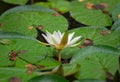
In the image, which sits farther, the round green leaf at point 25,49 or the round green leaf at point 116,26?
the round green leaf at point 116,26

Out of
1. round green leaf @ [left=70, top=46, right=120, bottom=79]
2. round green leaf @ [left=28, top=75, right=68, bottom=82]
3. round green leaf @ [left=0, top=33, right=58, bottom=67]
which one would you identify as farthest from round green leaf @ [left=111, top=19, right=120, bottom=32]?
round green leaf @ [left=28, top=75, right=68, bottom=82]

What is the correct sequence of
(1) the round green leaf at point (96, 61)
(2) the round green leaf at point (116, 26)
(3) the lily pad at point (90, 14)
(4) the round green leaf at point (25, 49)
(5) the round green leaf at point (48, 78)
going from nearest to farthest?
(5) the round green leaf at point (48, 78) < (1) the round green leaf at point (96, 61) < (4) the round green leaf at point (25, 49) < (2) the round green leaf at point (116, 26) < (3) the lily pad at point (90, 14)

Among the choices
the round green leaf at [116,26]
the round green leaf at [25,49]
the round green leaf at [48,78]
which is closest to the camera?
the round green leaf at [48,78]

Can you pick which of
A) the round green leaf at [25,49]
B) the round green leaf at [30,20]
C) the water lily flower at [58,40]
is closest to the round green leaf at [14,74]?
the round green leaf at [25,49]

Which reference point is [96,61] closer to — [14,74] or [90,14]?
[14,74]

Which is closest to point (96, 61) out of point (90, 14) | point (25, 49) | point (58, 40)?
point (58, 40)

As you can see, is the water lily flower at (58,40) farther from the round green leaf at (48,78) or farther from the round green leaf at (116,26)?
the round green leaf at (116,26)
